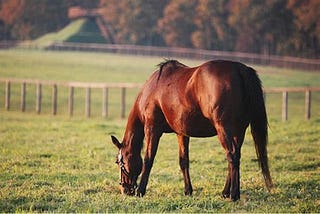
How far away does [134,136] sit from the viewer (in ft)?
27.9

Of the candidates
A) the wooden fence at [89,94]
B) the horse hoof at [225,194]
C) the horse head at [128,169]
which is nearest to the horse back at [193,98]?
the horse head at [128,169]

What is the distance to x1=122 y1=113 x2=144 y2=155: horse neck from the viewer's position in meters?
8.48

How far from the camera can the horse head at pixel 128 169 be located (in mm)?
8330

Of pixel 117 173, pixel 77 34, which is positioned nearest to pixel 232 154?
pixel 117 173

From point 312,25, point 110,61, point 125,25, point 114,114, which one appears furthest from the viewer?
point 125,25

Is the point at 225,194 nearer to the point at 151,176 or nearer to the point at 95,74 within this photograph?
the point at 151,176

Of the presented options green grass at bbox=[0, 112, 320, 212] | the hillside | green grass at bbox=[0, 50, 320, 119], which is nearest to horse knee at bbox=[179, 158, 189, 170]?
green grass at bbox=[0, 112, 320, 212]

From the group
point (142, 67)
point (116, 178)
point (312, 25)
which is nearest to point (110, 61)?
point (142, 67)

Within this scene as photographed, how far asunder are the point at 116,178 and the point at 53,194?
1.87 m

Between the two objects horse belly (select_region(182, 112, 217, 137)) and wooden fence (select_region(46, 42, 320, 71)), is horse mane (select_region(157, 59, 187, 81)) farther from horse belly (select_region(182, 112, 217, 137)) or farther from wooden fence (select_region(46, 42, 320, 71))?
wooden fence (select_region(46, 42, 320, 71))

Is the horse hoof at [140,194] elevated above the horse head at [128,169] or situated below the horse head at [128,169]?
below

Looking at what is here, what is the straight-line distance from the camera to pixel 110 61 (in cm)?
4816

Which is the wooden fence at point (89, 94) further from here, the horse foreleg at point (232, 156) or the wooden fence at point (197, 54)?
the wooden fence at point (197, 54)

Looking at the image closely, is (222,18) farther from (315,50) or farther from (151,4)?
(315,50)
